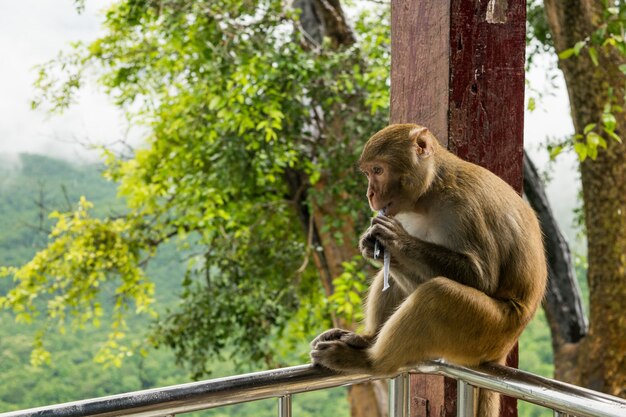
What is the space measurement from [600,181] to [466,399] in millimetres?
3182

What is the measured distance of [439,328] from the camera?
175cm

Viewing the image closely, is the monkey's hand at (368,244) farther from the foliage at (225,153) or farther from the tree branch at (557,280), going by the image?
the tree branch at (557,280)

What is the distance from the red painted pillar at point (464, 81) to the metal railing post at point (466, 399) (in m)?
0.32

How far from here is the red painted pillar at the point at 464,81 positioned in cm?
191

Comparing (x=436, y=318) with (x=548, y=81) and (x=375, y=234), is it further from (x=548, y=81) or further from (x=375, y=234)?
(x=548, y=81)

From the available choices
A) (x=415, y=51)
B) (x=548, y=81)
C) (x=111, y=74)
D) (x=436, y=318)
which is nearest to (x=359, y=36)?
(x=548, y=81)

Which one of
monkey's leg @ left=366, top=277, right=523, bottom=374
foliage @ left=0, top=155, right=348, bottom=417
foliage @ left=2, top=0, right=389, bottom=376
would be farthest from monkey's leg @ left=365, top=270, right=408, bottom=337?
foliage @ left=0, top=155, right=348, bottom=417

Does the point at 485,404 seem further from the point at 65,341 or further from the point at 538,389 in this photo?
the point at 65,341

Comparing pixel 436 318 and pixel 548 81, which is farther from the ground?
pixel 548 81

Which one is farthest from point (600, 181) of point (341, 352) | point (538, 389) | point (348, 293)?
point (538, 389)

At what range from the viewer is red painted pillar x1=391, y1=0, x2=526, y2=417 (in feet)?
6.27

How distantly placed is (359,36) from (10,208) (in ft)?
18.3

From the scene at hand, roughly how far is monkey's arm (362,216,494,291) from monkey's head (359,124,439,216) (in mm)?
147

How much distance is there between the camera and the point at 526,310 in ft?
6.10
